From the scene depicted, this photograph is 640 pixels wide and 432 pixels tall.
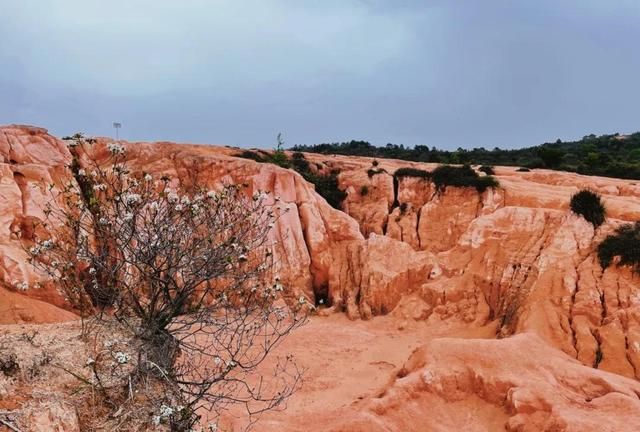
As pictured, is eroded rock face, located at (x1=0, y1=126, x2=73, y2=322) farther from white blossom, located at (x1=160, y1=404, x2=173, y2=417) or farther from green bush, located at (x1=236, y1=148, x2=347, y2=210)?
green bush, located at (x1=236, y1=148, x2=347, y2=210)

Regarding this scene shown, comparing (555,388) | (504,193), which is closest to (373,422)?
(555,388)

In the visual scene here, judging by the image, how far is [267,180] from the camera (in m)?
22.1

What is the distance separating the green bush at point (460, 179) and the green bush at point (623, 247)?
9631 millimetres

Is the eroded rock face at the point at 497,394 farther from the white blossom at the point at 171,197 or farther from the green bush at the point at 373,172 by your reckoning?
the green bush at the point at 373,172

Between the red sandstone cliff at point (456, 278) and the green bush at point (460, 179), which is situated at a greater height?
the green bush at point (460, 179)

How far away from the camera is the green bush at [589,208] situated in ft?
50.8

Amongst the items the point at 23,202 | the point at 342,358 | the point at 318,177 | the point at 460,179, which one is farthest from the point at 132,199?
the point at 318,177

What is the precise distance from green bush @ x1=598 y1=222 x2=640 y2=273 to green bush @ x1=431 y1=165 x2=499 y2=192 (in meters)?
9.63

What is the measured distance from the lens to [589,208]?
15719 mm

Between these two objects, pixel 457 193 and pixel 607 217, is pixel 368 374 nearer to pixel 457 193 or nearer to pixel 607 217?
pixel 607 217

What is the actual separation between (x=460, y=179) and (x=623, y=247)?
1189 cm

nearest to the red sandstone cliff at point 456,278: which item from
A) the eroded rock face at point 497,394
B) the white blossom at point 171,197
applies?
the eroded rock face at point 497,394

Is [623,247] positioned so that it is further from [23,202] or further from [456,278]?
[23,202]

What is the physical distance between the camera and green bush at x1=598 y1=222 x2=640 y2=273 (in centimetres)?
1344
